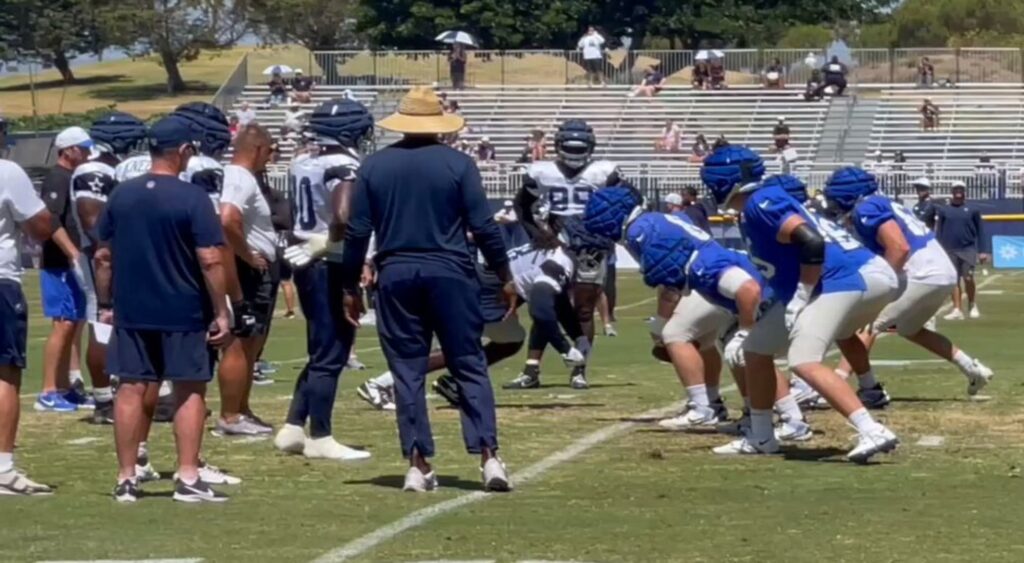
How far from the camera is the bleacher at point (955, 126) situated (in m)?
48.6

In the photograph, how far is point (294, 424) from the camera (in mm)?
11562

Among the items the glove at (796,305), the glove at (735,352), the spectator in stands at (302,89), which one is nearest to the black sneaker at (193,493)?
the glove at (796,305)

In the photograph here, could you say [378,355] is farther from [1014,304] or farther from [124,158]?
[1014,304]

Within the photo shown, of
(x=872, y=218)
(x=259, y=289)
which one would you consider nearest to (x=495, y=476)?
(x=259, y=289)

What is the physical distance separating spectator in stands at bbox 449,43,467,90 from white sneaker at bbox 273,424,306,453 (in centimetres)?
4391

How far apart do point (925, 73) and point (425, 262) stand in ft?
146

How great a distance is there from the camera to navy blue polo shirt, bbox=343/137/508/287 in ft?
32.5

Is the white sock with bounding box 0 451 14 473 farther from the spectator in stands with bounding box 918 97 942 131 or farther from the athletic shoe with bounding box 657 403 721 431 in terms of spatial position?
the spectator in stands with bounding box 918 97 942 131

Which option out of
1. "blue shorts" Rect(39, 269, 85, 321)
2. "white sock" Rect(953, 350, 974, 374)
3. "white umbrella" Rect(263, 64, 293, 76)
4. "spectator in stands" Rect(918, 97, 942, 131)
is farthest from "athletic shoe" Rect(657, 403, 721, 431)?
"white umbrella" Rect(263, 64, 293, 76)

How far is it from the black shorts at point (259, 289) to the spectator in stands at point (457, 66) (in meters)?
42.7

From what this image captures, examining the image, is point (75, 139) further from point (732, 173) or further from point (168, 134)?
point (732, 173)

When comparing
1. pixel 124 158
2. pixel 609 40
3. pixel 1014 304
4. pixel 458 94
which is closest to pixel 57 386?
pixel 124 158

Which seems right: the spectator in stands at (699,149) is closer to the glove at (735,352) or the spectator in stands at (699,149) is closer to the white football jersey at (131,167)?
the white football jersey at (131,167)

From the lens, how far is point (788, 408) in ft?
39.8
